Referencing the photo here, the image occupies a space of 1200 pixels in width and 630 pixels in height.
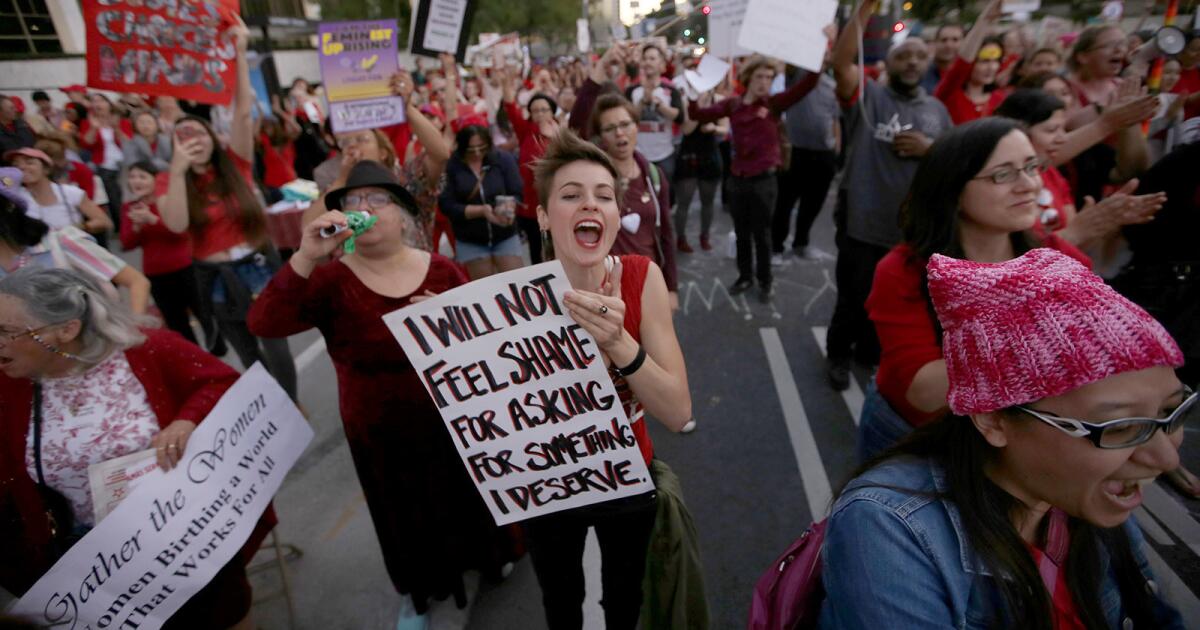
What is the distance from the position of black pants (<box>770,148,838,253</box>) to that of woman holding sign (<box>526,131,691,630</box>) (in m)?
4.65

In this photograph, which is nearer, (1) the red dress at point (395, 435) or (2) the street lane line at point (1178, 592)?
(1) the red dress at point (395, 435)

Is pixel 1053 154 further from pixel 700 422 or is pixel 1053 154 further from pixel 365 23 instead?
pixel 365 23

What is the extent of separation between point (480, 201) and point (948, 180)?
3551 millimetres

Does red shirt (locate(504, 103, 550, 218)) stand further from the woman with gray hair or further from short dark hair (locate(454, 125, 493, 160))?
the woman with gray hair

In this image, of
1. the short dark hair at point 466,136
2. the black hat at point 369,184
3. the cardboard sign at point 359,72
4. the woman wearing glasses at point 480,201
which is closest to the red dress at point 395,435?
the black hat at point 369,184

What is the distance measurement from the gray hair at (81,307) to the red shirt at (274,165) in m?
6.52

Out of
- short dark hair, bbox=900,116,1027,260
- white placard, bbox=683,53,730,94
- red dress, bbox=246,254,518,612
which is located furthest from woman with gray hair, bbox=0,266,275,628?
white placard, bbox=683,53,730,94

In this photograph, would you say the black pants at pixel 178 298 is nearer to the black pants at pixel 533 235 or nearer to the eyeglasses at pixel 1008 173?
the black pants at pixel 533 235

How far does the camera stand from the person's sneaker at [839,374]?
4184 mm

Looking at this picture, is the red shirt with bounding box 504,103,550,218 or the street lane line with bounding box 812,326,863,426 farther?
the red shirt with bounding box 504,103,550,218

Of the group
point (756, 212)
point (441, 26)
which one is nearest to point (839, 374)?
point (756, 212)

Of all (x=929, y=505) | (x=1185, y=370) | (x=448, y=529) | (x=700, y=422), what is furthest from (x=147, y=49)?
(x=1185, y=370)

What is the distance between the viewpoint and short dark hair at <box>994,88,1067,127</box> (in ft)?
9.09

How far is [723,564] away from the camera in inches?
109
